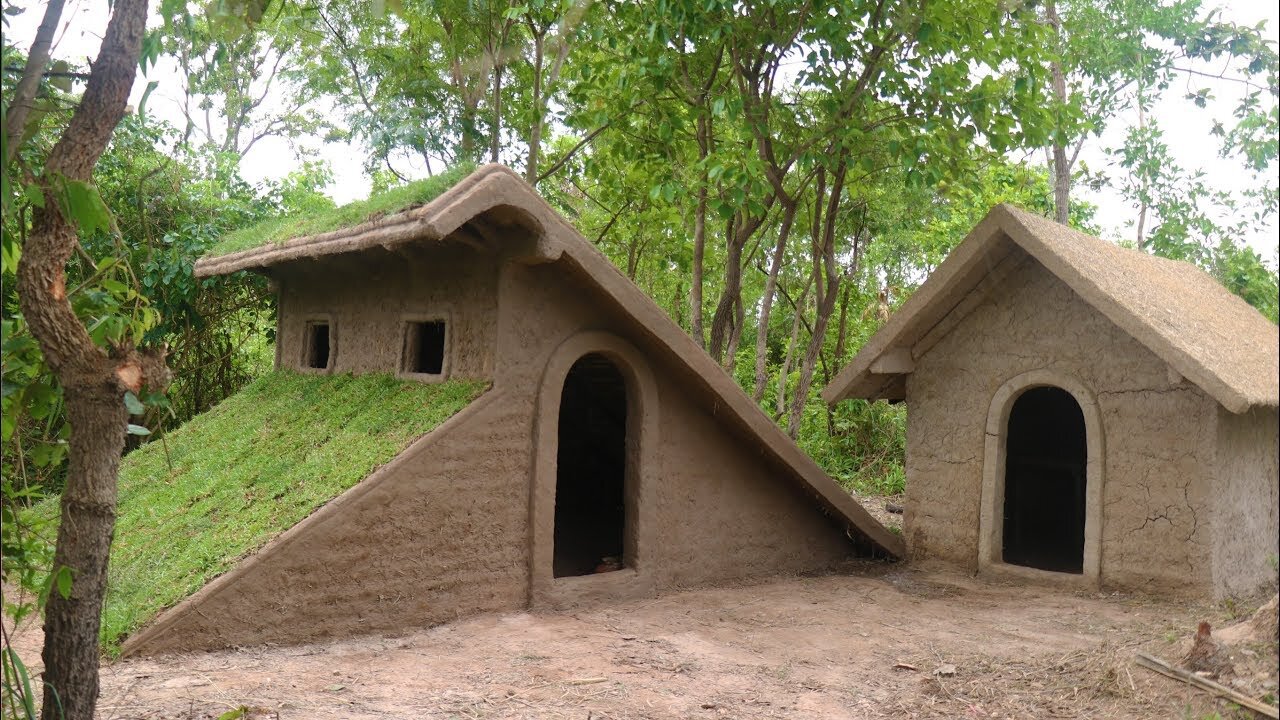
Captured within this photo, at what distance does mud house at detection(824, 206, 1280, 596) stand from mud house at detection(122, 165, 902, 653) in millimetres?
1098

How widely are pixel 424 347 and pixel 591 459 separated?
289 centimetres

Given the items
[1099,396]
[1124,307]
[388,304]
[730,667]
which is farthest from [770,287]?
[730,667]

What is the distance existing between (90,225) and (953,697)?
489 cm

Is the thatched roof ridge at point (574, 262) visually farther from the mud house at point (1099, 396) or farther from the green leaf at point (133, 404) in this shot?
the green leaf at point (133, 404)

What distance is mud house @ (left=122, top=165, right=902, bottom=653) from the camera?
649 centimetres

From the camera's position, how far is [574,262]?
7.32 metres

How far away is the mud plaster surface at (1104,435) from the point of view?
7609 millimetres

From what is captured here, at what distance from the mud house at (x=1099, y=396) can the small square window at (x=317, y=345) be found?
5133 millimetres

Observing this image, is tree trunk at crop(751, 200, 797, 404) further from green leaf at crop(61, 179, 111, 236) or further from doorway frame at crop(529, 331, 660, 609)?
green leaf at crop(61, 179, 111, 236)

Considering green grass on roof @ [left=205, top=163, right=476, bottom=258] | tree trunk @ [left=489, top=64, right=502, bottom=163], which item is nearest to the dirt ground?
green grass on roof @ [left=205, top=163, right=476, bottom=258]

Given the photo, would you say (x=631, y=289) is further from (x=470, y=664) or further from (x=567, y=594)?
(x=470, y=664)

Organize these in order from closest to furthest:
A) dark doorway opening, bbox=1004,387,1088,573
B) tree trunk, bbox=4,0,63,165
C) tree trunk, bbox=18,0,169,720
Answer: tree trunk, bbox=4,0,63,165 → tree trunk, bbox=18,0,169,720 → dark doorway opening, bbox=1004,387,1088,573

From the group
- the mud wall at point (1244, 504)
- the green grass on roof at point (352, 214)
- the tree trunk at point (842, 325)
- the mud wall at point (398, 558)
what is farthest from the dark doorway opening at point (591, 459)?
the tree trunk at point (842, 325)

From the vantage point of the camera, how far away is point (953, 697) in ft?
18.5
